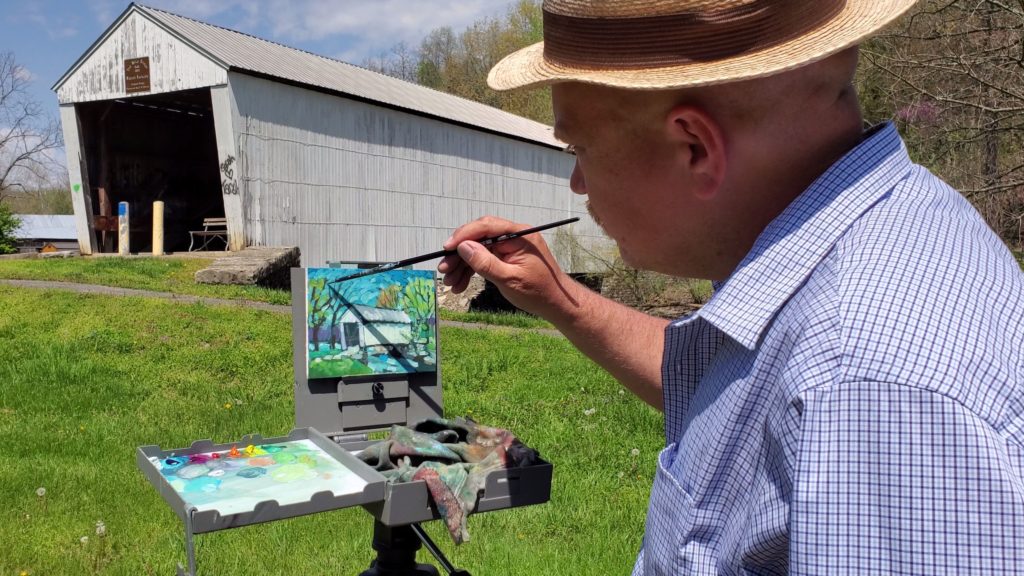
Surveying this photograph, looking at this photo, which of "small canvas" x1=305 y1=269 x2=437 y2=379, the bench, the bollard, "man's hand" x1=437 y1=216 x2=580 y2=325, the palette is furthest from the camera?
the bollard

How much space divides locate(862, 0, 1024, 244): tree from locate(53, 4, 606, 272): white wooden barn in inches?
299

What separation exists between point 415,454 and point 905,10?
4.50 ft

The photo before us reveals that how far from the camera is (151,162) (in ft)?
62.6

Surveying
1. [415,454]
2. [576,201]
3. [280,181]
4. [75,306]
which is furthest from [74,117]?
[415,454]

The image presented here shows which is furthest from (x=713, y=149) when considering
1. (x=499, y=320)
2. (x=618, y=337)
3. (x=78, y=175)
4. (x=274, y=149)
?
(x=78, y=175)

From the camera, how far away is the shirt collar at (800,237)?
100 centimetres

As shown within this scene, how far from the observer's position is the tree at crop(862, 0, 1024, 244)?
26.2ft

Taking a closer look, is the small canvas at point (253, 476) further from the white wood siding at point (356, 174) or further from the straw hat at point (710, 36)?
the white wood siding at point (356, 174)

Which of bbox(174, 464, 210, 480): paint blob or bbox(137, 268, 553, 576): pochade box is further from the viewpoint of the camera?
bbox(174, 464, 210, 480): paint blob

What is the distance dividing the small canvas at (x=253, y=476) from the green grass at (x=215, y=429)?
60.6 inches

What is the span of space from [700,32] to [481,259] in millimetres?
982

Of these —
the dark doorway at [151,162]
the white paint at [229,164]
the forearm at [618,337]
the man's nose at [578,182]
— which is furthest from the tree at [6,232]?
the man's nose at [578,182]

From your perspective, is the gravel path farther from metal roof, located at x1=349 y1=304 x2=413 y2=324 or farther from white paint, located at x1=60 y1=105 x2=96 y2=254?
metal roof, located at x1=349 y1=304 x2=413 y2=324

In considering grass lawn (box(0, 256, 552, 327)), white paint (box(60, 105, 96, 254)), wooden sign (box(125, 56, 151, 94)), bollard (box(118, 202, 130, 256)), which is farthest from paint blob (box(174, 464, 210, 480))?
white paint (box(60, 105, 96, 254))
